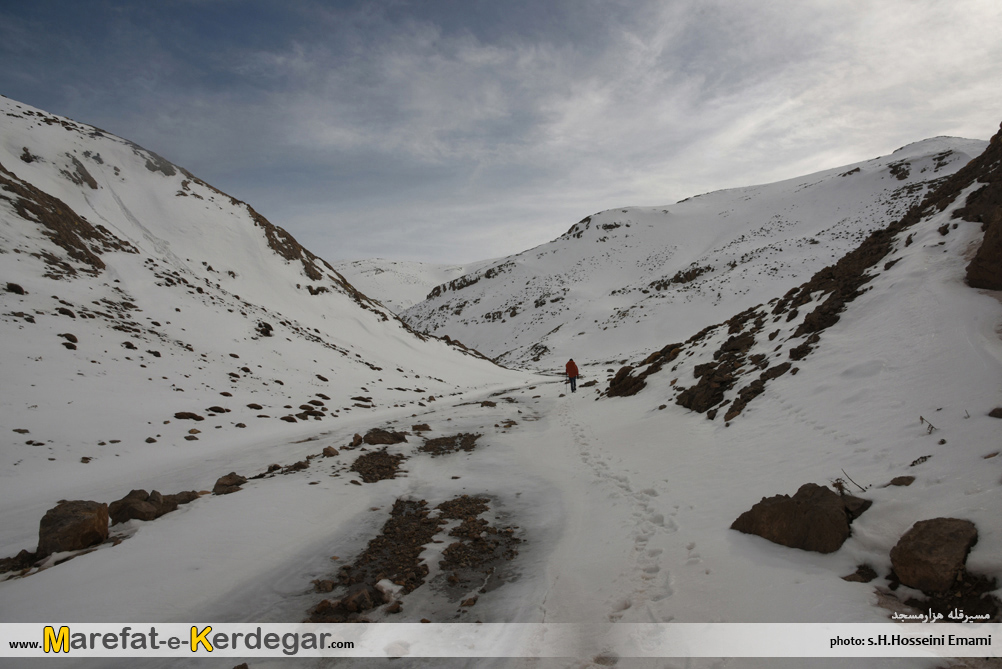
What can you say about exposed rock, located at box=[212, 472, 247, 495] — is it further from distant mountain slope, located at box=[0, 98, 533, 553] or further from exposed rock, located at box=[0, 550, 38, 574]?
exposed rock, located at box=[0, 550, 38, 574]

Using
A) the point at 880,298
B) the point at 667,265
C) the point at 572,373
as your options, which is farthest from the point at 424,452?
the point at 667,265

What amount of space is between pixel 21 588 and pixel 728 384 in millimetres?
11574

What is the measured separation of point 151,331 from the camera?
14.7 meters

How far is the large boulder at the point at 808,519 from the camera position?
13.7 feet

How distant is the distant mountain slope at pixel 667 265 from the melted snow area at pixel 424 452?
21.1 metres

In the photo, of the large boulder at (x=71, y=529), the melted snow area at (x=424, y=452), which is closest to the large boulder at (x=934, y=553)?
the melted snow area at (x=424, y=452)

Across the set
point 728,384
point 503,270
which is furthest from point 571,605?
point 503,270

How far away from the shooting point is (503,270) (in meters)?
68.2

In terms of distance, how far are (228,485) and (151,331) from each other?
1072cm

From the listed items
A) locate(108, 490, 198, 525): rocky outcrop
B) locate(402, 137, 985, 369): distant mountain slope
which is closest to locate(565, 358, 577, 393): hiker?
locate(108, 490, 198, 525): rocky outcrop

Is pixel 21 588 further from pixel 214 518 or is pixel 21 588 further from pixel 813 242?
pixel 813 242

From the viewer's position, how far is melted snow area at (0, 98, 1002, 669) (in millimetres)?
4090

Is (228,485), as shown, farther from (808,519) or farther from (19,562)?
(808,519)

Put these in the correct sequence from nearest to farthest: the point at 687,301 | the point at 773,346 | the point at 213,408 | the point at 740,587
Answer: the point at 740,587 → the point at 773,346 → the point at 213,408 → the point at 687,301
